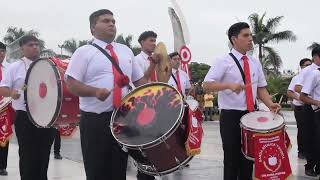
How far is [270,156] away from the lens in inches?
185

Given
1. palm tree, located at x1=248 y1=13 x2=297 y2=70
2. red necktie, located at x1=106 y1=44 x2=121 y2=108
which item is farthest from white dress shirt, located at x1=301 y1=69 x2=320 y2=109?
palm tree, located at x1=248 y1=13 x2=297 y2=70

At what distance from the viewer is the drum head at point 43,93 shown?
15.6 ft

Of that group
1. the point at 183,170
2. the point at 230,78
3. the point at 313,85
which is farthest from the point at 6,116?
the point at 313,85

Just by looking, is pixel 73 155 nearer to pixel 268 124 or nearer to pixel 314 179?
pixel 314 179

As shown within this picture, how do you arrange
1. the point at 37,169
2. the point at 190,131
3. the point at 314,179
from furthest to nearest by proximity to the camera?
the point at 314,179 → the point at 37,169 → the point at 190,131

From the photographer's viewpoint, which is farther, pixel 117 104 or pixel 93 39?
pixel 93 39

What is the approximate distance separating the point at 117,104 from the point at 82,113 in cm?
35

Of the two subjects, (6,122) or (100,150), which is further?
(6,122)

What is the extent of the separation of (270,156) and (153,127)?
1345 millimetres

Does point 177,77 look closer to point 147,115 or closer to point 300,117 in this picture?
point 300,117

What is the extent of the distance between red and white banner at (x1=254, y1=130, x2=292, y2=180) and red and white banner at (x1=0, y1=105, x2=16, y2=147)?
3355mm

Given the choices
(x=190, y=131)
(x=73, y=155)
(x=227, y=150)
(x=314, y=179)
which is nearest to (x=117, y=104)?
(x=190, y=131)

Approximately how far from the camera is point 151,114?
3.95m

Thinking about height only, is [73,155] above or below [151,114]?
below
